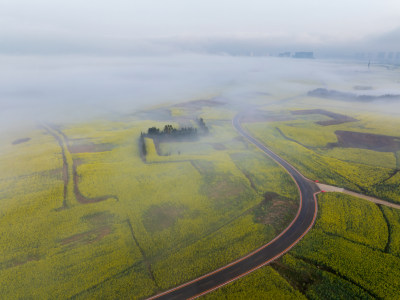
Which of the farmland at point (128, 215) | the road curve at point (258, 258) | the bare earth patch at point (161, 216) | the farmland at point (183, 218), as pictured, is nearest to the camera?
the road curve at point (258, 258)

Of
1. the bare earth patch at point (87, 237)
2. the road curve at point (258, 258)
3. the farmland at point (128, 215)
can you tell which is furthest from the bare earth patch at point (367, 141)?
the bare earth patch at point (87, 237)

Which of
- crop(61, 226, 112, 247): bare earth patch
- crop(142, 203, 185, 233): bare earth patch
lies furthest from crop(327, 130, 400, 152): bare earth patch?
crop(61, 226, 112, 247): bare earth patch

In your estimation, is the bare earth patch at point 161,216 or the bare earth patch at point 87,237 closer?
the bare earth patch at point 87,237

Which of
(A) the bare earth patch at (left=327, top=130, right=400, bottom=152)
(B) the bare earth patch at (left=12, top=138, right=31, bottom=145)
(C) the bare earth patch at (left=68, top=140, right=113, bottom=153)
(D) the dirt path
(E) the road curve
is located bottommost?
(E) the road curve

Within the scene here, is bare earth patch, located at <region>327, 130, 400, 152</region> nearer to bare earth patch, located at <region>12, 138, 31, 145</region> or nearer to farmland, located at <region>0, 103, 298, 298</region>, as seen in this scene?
farmland, located at <region>0, 103, 298, 298</region>

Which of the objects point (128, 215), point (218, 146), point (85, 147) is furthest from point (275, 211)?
point (85, 147)

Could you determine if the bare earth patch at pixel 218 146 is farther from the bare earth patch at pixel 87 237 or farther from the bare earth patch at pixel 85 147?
the bare earth patch at pixel 87 237

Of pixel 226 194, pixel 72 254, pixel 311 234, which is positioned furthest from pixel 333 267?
pixel 72 254

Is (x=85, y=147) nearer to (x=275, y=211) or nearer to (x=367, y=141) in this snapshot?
(x=275, y=211)

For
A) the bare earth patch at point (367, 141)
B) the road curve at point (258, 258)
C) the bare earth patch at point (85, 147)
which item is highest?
the bare earth patch at point (367, 141)
